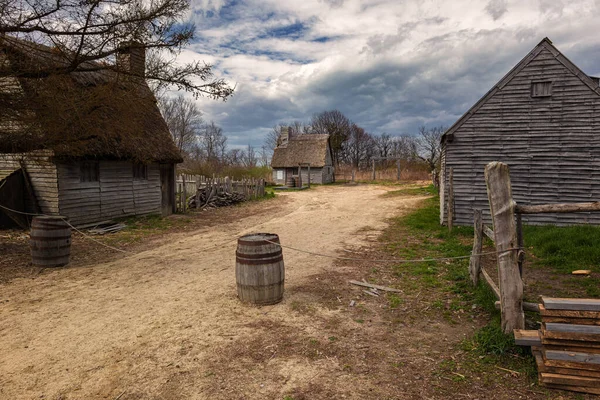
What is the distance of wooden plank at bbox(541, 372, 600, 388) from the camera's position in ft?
11.0

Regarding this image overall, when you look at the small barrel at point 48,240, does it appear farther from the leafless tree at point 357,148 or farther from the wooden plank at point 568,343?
the leafless tree at point 357,148

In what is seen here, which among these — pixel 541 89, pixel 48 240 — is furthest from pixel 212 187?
pixel 541 89

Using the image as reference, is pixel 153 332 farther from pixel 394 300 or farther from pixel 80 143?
pixel 80 143

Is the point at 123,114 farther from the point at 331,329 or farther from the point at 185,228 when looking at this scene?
the point at 331,329

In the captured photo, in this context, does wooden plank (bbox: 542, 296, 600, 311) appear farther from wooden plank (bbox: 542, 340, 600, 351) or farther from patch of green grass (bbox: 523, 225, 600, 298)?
patch of green grass (bbox: 523, 225, 600, 298)

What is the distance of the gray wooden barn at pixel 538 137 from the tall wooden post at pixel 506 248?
880 cm

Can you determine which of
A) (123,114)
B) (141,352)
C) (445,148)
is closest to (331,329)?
(141,352)

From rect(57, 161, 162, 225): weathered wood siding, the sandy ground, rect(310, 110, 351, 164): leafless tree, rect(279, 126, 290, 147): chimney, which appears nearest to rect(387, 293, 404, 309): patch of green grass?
the sandy ground

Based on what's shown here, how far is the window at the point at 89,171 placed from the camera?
13.0 meters

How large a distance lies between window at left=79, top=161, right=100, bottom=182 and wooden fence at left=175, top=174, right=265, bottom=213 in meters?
4.51

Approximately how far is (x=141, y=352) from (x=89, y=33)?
6568 millimetres

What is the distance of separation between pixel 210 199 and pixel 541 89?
51.0ft

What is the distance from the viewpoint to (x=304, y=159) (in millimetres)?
40781

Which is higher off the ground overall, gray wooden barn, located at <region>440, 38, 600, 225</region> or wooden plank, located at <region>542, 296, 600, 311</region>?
gray wooden barn, located at <region>440, 38, 600, 225</region>
